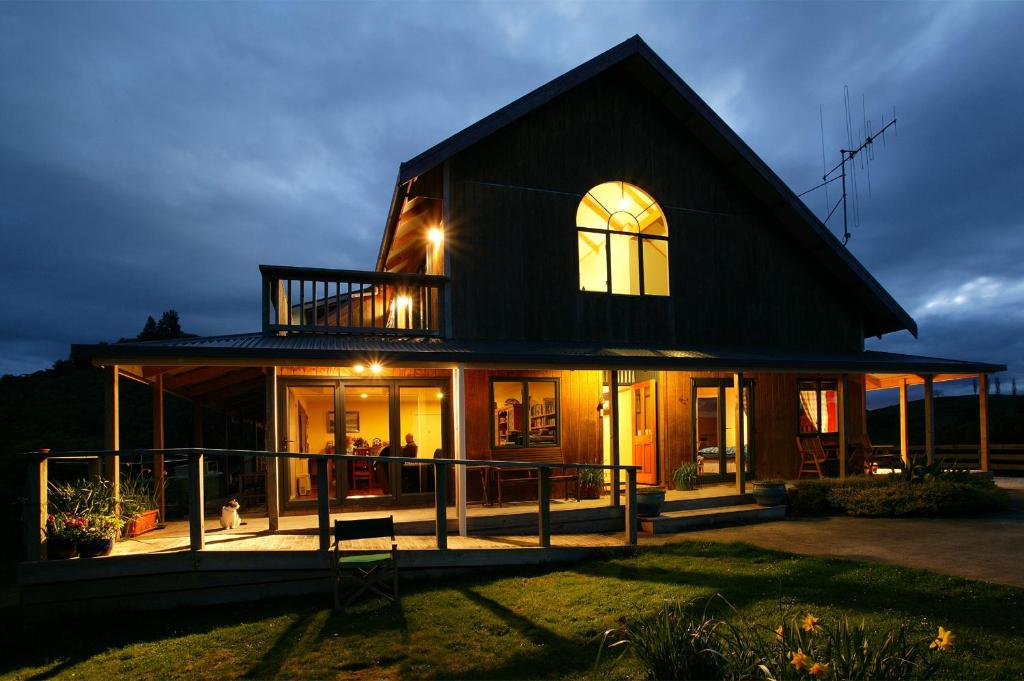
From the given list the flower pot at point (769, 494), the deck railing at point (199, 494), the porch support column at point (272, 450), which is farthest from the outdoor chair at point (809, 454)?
the porch support column at point (272, 450)

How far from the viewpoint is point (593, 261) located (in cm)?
1327

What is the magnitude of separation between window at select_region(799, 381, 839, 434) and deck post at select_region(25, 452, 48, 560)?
43.7 feet

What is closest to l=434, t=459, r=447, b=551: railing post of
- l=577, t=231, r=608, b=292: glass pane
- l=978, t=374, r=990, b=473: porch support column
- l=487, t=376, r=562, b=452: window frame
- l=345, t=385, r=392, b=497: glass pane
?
l=345, t=385, r=392, b=497: glass pane

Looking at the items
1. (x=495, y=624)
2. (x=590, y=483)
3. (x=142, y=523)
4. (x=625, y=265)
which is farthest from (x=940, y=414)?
(x=142, y=523)

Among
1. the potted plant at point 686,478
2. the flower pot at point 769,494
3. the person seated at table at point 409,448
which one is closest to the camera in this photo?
the person seated at table at point 409,448

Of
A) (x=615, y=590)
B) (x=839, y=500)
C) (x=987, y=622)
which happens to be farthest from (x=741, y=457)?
(x=987, y=622)

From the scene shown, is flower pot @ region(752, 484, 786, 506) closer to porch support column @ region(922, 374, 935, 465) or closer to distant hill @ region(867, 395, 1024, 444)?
porch support column @ region(922, 374, 935, 465)

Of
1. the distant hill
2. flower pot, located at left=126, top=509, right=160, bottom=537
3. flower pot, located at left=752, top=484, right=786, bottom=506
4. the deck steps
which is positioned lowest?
the distant hill

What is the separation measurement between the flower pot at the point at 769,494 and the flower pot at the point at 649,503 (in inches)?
79.0

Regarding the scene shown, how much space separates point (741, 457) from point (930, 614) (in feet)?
21.4

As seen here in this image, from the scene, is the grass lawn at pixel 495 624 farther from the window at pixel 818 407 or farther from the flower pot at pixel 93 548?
the window at pixel 818 407

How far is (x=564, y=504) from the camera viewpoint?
36.5ft

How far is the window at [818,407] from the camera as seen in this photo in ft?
47.9

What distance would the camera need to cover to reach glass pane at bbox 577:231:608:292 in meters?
13.1
